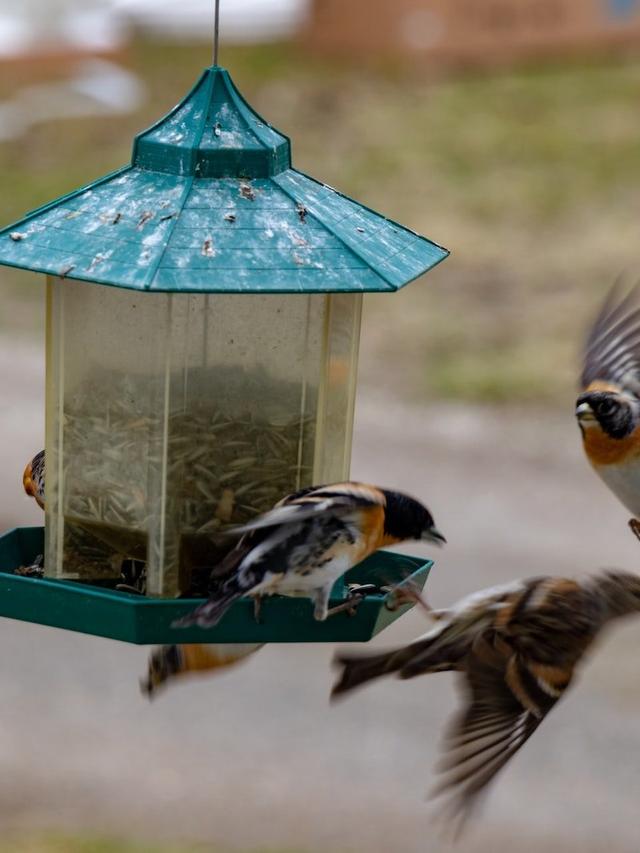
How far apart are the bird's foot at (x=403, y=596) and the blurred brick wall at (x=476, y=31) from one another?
17.0 m

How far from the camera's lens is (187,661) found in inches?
183

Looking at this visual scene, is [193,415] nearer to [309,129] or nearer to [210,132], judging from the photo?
[210,132]

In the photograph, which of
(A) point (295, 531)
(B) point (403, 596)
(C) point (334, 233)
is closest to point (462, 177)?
(B) point (403, 596)

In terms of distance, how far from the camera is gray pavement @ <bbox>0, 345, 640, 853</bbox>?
9.64 metres

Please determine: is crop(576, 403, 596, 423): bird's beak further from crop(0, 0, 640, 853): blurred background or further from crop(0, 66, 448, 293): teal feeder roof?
crop(0, 0, 640, 853): blurred background

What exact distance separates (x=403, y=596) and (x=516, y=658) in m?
0.74

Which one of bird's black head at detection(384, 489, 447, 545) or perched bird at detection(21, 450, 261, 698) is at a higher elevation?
bird's black head at detection(384, 489, 447, 545)

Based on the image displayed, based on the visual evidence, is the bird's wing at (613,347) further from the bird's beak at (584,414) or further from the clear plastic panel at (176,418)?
the clear plastic panel at (176,418)

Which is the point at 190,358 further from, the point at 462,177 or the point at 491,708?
the point at 462,177

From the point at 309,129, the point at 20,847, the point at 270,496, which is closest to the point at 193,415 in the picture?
the point at 270,496

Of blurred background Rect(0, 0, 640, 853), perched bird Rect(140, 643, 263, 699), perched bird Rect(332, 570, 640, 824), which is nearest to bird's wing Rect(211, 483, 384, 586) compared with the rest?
perched bird Rect(140, 643, 263, 699)

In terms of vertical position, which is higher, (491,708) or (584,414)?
(584,414)

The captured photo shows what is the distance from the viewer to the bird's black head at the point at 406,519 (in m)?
4.27

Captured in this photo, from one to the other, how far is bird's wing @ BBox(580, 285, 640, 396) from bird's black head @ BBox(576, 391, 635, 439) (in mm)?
458
